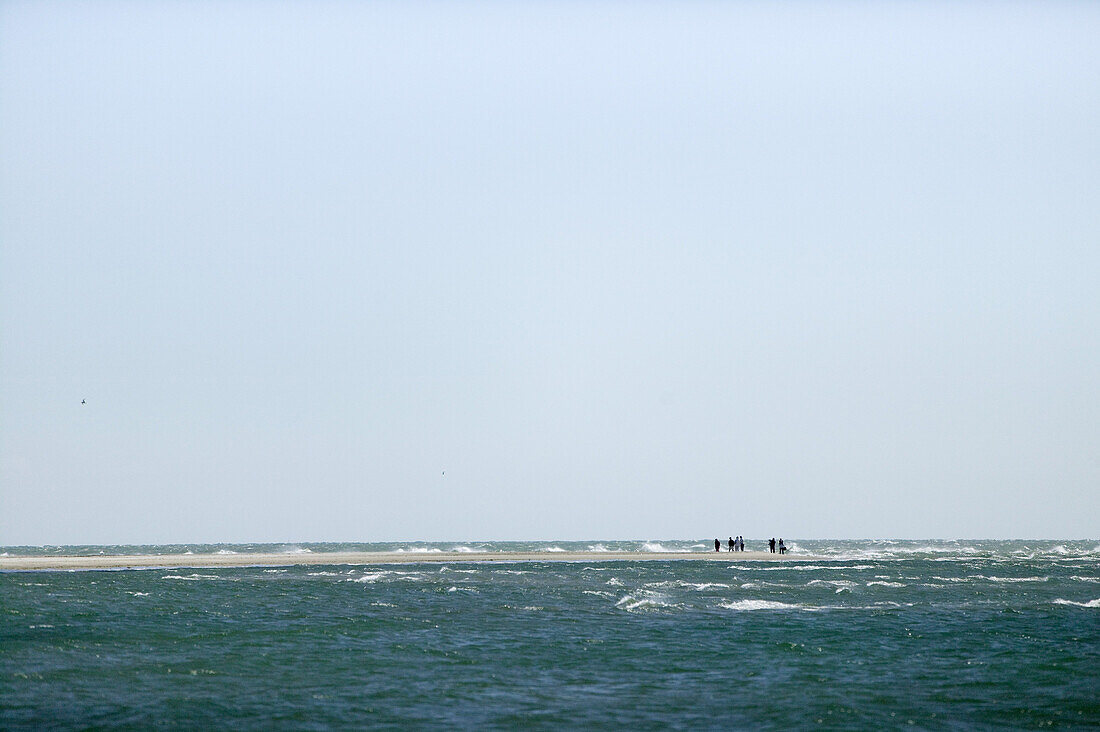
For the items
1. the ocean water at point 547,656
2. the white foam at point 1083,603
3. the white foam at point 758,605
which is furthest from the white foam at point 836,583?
the white foam at point 1083,603

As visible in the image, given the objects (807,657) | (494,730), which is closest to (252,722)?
(494,730)

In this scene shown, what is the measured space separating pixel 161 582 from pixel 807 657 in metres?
48.0

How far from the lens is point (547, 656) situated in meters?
34.4

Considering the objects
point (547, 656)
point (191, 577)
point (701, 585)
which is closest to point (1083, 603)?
point (701, 585)

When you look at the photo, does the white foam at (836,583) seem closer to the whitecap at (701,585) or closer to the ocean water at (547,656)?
the ocean water at (547,656)

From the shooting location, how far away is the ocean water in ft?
83.5

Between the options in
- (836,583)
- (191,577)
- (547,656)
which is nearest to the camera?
(547,656)

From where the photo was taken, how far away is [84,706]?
25.6 meters

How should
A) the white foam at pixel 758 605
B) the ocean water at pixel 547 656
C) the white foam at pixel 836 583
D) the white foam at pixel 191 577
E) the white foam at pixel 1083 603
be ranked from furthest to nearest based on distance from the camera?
the white foam at pixel 191 577, the white foam at pixel 836 583, the white foam at pixel 1083 603, the white foam at pixel 758 605, the ocean water at pixel 547 656

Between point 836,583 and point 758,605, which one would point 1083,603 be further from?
point 758,605

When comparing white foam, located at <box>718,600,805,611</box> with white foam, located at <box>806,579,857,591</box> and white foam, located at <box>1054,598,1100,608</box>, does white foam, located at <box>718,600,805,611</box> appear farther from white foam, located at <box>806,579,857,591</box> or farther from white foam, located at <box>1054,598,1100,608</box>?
white foam, located at <box>1054,598,1100,608</box>

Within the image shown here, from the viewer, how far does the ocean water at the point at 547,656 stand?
83.5 ft

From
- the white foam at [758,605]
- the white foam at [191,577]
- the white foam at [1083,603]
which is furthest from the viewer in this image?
A: the white foam at [191,577]

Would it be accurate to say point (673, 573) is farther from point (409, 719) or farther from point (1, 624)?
point (409, 719)
